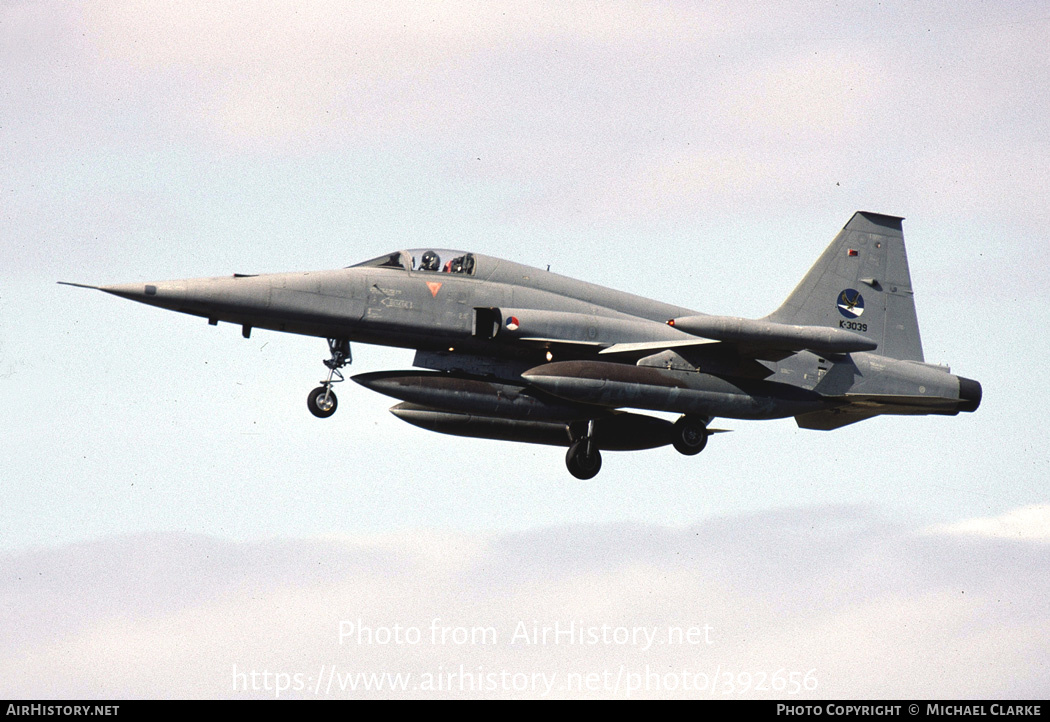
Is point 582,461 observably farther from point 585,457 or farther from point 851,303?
point 851,303

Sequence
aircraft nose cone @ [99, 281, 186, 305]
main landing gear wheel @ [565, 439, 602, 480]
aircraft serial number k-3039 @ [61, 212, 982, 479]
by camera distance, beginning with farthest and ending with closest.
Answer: main landing gear wheel @ [565, 439, 602, 480] < aircraft serial number k-3039 @ [61, 212, 982, 479] < aircraft nose cone @ [99, 281, 186, 305]

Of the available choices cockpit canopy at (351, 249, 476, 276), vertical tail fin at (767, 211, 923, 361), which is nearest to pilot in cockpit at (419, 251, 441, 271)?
cockpit canopy at (351, 249, 476, 276)

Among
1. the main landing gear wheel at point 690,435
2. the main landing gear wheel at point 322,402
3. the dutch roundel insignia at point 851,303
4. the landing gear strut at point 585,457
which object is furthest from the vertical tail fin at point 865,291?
the main landing gear wheel at point 322,402

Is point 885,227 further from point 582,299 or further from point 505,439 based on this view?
point 505,439

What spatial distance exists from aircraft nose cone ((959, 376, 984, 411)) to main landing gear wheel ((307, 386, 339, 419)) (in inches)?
505

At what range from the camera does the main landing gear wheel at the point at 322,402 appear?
80.0 ft

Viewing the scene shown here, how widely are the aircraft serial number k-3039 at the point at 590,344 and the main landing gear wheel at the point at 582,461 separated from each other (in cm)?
4

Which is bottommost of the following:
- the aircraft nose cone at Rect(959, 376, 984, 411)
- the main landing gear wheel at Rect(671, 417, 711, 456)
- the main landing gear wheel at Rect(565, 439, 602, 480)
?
the main landing gear wheel at Rect(565, 439, 602, 480)

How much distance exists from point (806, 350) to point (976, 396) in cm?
420

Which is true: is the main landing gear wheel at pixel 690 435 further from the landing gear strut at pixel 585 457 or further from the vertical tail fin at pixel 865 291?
the vertical tail fin at pixel 865 291

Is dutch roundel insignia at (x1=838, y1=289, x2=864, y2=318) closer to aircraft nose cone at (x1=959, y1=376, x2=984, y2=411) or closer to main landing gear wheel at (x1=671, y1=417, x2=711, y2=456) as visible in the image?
aircraft nose cone at (x1=959, y1=376, x2=984, y2=411)

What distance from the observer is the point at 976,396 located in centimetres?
2770

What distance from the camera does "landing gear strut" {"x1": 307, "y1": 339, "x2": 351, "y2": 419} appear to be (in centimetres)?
2441
